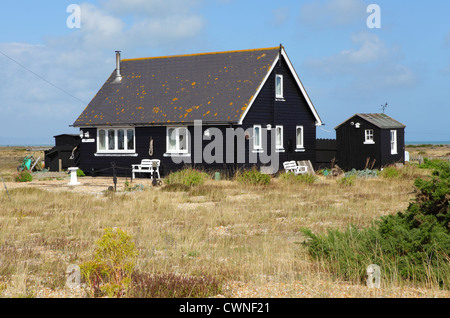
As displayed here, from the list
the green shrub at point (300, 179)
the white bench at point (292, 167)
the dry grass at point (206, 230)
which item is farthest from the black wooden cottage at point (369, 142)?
the dry grass at point (206, 230)

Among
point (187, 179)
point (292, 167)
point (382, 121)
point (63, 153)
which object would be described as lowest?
point (187, 179)

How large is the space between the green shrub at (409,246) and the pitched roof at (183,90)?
58.8 feet

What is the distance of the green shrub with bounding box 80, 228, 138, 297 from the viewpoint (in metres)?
7.52

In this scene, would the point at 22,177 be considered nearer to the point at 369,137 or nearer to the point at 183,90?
the point at 183,90

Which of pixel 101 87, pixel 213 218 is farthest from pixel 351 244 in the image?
pixel 101 87

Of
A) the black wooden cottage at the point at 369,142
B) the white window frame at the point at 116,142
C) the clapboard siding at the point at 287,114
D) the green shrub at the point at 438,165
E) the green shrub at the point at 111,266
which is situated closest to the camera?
the green shrub at the point at 111,266

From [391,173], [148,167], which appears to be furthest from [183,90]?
[391,173]

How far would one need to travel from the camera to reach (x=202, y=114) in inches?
1113

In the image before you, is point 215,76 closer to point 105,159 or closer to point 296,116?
point 296,116

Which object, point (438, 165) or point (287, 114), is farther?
point (287, 114)

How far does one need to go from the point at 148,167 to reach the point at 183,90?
15.4 feet

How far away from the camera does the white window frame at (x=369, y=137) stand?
3148 cm

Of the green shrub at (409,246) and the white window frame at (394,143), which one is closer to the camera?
the green shrub at (409,246)

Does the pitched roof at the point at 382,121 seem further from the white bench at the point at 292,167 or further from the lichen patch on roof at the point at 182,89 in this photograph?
the lichen patch on roof at the point at 182,89
